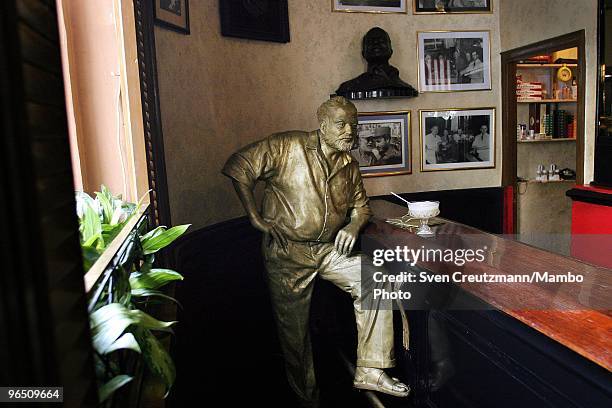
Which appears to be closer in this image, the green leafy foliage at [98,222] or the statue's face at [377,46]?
the green leafy foliage at [98,222]

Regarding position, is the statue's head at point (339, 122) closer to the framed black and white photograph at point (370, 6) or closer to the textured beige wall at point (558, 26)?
the framed black and white photograph at point (370, 6)

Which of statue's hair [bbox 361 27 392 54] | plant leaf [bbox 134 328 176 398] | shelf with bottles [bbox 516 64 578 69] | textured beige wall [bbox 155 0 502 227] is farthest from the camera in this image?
shelf with bottles [bbox 516 64 578 69]

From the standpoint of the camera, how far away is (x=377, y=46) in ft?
15.4

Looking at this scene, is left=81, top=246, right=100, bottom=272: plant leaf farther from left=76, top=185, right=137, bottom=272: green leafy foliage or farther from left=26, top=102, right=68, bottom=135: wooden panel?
left=26, top=102, right=68, bottom=135: wooden panel

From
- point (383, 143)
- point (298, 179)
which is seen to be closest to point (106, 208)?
point (298, 179)

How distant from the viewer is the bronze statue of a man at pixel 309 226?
2.74 meters

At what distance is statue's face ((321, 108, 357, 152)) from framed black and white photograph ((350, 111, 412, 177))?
2.31 metres

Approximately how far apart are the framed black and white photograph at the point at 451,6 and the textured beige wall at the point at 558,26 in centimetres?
17

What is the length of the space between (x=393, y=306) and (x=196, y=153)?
1554mm

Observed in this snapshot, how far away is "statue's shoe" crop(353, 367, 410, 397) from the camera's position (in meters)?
2.65

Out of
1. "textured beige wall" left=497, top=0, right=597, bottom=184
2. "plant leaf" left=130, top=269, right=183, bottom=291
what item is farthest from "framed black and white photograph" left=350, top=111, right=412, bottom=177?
"plant leaf" left=130, top=269, right=183, bottom=291

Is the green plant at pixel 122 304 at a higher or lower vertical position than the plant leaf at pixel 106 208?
lower

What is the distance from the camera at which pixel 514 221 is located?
579cm

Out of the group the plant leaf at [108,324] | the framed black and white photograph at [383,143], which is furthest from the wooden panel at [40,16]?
the framed black and white photograph at [383,143]
